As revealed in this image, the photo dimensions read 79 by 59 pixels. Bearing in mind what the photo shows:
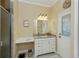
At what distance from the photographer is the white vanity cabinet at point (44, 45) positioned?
8.32 feet

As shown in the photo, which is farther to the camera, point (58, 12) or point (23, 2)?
point (58, 12)

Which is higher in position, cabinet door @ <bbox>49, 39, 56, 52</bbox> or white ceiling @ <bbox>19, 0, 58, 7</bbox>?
white ceiling @ <bbox>19, 0, 58, 7</bbox>

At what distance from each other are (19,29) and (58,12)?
4.60ft

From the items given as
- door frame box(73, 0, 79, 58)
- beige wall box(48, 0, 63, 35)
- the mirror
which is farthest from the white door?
door frame box(73, 0, 79, 58)

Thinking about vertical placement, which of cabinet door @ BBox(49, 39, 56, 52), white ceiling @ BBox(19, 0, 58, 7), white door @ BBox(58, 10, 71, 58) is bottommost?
cabinet door @ BBox(49, 39, 56, 52)

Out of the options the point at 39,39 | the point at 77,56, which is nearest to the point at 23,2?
the point at 39,39

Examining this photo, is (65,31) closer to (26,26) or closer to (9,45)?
(26,26)

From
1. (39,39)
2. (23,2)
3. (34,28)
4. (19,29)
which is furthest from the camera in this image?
(34,28)

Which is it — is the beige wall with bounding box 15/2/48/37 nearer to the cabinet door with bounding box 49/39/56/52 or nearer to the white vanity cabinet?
the white vanity cabinet

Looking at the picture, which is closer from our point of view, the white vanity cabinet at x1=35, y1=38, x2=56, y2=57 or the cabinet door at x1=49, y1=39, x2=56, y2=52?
the white vanity cabinet at x1=35, y1=38, x2=56, y2=57

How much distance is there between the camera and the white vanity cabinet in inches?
99.8

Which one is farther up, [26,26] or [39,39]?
[26,26]

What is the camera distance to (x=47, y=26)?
313 cm

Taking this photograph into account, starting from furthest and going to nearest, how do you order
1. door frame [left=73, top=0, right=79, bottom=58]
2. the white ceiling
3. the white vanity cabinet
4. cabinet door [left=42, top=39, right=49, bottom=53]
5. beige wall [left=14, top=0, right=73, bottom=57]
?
cabinet door [left=42, top=39, right=49, bottom=53] → the white vanity cabinet → the white ceiling → beige wall [left=14, top=0, right=73, bottom=57] → door frame [left=73, top=0, right=79, bottom=58]
